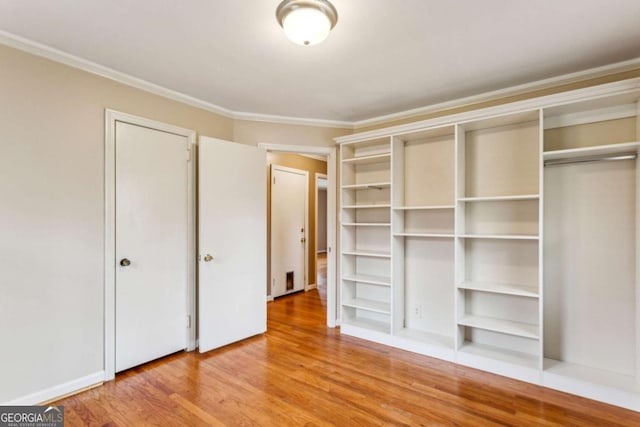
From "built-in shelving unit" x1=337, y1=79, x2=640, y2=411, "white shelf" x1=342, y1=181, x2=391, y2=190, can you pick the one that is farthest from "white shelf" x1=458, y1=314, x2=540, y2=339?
"white shelf" x1=342, y1=181, x2=391, y2=190

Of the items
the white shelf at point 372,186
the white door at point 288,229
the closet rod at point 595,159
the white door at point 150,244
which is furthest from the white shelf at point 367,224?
the white door at point 288,229

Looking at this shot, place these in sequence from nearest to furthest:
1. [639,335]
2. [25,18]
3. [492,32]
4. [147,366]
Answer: [25,18] < [492,32] < [639,335] < [147,366]

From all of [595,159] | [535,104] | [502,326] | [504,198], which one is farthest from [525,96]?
[502,326]

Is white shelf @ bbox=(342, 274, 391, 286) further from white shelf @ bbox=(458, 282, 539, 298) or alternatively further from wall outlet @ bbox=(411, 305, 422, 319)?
white shelf @ bbox=(458, 282, 539, 298)

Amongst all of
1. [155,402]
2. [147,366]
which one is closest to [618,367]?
[155,402]

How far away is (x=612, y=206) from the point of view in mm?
2461

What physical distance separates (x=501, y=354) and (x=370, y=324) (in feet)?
4.28

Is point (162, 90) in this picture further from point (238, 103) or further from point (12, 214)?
point (12, 214)

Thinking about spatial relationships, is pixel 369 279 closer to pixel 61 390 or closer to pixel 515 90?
pixel 515 90

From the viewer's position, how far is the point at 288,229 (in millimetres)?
5422

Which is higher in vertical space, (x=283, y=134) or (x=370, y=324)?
(x=283, y=134)

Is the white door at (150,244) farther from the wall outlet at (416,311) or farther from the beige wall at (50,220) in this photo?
the wall outlet at (416,311)

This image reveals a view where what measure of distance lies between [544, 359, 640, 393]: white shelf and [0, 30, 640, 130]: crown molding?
7.47 ft

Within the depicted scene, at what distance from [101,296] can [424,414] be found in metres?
2.53
